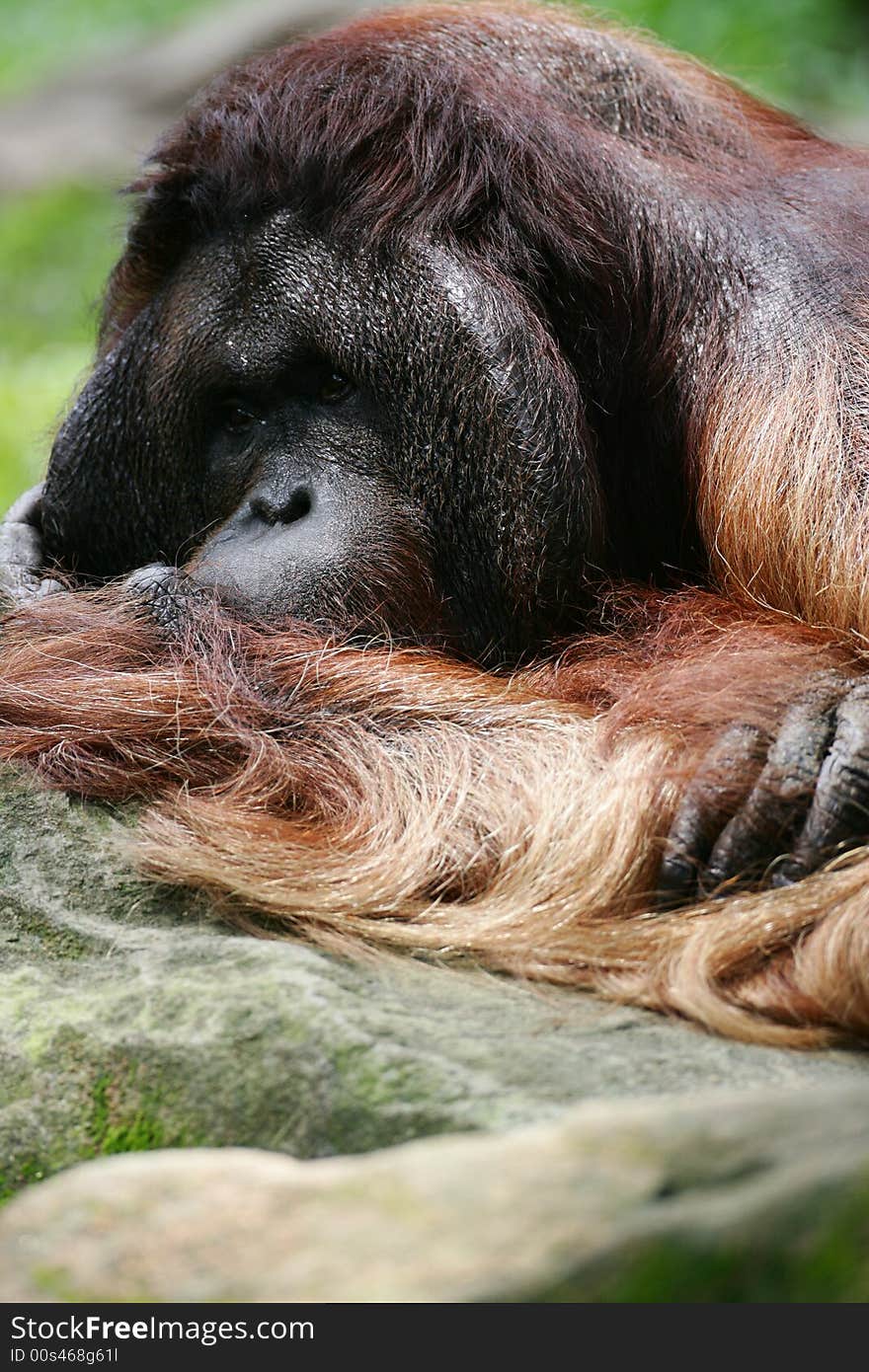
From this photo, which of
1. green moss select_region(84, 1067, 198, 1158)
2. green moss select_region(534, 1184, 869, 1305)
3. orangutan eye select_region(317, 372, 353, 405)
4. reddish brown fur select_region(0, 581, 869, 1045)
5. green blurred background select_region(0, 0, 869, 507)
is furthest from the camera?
green blurred background select_region(0, 0, 869, 507)

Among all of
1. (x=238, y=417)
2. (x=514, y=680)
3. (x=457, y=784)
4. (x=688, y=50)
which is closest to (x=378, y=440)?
(x=238, y=417)

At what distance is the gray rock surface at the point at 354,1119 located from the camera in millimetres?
1021

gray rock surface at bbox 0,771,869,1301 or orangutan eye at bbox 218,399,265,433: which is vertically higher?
orangutan eye at bbox 218,399,265,433

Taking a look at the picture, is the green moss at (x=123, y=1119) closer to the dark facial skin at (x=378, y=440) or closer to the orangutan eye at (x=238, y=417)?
the dark facial skin at (x=378, y=440)

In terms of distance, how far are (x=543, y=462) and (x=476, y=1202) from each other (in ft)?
4.58

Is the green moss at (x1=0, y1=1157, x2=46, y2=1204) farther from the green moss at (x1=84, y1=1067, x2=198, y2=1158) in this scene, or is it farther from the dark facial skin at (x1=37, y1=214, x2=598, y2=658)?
the dark facial skin at (x1=37, y1=214, x2=598, y2=658)

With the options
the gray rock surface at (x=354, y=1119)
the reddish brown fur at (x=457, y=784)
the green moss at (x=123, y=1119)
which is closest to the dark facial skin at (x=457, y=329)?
the reddish brown fur at (x=457, y=784)

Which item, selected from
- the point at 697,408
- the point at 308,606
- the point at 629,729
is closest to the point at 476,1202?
the point at 629,729

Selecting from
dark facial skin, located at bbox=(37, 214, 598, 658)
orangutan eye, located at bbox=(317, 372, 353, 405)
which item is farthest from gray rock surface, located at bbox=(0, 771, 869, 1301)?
orangutan eye, located at bbox=(317, 372, 353, 405)

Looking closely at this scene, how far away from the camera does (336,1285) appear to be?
103cm

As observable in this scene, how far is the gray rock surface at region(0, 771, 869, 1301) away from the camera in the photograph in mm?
1021

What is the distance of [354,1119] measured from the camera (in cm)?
142

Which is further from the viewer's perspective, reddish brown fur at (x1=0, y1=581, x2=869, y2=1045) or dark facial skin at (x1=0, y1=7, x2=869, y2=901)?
dark facial skin at (x1=0, y1=7, x2=869, y2=901)

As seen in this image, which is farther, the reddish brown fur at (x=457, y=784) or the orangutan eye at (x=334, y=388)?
the orangutan eye at (x=334, y=388)
